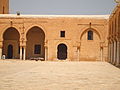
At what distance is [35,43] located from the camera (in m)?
30.4

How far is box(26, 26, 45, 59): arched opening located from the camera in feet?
99.6

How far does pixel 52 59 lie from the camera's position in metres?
27.9

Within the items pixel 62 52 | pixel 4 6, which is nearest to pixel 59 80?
pixel 62 52

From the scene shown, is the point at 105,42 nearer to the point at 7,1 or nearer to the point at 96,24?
the point at 96,24

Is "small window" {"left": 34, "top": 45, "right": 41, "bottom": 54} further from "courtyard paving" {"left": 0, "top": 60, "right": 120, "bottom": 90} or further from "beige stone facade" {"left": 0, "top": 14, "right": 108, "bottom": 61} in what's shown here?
"courtyard paving" {"left": 0, "top": 60, "right": 120, "bottom": 90}

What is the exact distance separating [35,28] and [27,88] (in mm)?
22832

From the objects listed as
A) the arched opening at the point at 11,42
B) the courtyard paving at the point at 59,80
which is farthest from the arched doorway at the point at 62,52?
the courtyard paving at the point at 59,80

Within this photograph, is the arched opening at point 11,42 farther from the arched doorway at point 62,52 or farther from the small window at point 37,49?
the arched doorway at point 62,52

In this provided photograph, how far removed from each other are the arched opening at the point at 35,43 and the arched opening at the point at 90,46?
5363 millimetres

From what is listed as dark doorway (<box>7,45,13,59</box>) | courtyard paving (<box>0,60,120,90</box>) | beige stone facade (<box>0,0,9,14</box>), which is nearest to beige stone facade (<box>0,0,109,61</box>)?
dark doorway (<box>7,45,13,59</box>)

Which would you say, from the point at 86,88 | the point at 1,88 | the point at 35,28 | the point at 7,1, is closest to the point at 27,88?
the point at 1,88

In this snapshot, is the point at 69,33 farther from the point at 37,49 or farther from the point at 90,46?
the point at 37,49

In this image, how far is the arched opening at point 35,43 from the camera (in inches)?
1195

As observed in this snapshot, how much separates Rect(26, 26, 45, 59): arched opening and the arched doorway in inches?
80.0
